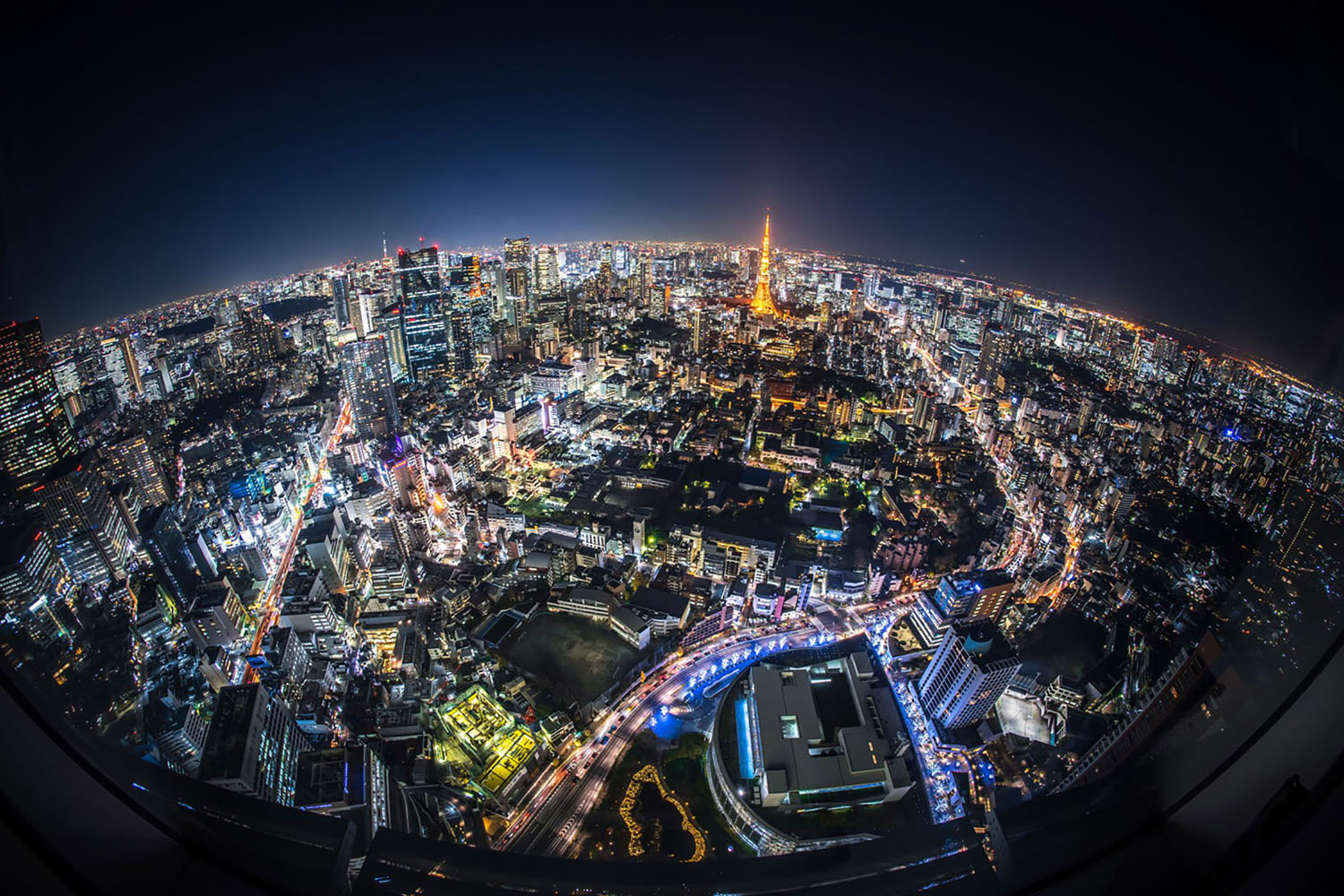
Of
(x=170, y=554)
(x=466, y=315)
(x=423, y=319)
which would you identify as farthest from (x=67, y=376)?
(x=466, y=315)

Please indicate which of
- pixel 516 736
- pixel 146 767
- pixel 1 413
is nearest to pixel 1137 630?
pixel 516 736

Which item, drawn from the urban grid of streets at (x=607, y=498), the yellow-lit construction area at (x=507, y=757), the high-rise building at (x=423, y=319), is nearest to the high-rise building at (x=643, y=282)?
the urban grid of streets at (x=607, y=498)

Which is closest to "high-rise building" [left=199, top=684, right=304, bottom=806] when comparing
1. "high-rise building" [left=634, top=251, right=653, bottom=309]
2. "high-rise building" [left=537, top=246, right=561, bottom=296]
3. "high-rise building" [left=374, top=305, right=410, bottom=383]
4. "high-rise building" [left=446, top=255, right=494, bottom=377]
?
"high-rise building" [left=446, top=255, right=494, bottom=377]

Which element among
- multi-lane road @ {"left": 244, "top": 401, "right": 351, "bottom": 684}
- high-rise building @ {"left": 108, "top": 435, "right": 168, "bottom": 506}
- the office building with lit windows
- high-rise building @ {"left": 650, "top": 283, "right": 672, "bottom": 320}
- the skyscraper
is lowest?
multi-lane road @ {"left": 244, "top": 401, "right": 351, "bottom": 684}

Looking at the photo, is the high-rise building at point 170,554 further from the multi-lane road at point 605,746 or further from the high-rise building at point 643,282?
the high-rise building at point 643,282

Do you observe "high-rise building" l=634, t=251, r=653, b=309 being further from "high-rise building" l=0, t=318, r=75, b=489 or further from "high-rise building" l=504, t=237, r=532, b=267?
"high-rise building" l=0, t=318, r=75, b=489

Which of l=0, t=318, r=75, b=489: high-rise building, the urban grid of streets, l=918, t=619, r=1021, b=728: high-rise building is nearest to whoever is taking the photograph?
l=0, t=318, r=75, b=489: high-rise building

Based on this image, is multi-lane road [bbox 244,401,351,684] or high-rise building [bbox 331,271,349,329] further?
high-rise building [bbox 331,271,349,329]

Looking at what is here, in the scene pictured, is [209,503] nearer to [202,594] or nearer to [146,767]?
[202,594]

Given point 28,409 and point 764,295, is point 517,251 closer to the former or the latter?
point 764,295
